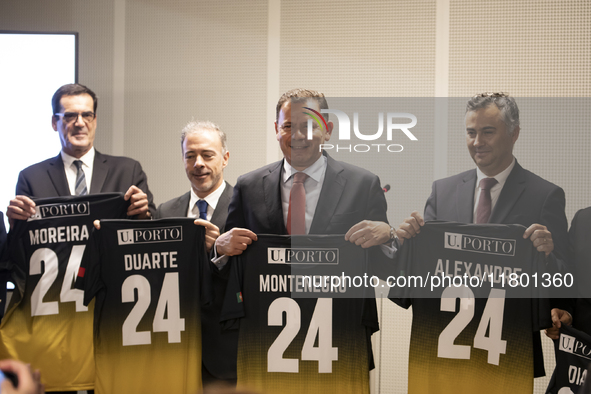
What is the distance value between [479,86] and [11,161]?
417 centimetres

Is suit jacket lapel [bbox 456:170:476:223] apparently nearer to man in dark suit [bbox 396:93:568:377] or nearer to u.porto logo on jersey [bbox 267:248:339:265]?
man in dark suit [bbox 396:93:568:377]

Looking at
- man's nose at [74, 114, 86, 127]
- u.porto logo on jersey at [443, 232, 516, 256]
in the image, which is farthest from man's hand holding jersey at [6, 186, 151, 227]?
u.porto logo on jersey at [443, 232, 516, 256]

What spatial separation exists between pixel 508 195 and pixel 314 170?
1.09 metres

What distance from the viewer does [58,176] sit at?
3.49m

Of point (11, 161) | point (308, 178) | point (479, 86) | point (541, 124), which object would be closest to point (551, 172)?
point (541, 124)

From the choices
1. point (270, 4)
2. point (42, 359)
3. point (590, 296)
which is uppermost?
point (270, 4)

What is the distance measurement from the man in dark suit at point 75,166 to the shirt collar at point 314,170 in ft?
3.26

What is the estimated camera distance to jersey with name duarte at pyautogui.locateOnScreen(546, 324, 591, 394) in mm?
2607

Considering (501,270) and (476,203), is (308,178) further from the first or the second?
(501,270)

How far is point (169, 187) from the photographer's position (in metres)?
4.90

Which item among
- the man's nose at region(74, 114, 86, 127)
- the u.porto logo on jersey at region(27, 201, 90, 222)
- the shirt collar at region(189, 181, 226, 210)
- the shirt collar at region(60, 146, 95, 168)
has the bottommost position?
the u.porto logo on jersey at region(27, 201, 90, 222)

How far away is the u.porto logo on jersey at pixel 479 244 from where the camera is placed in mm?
2828

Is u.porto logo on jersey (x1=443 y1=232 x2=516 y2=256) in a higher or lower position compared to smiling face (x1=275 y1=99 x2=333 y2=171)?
lower

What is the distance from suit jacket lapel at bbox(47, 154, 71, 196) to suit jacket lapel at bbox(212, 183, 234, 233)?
40.7 inches
